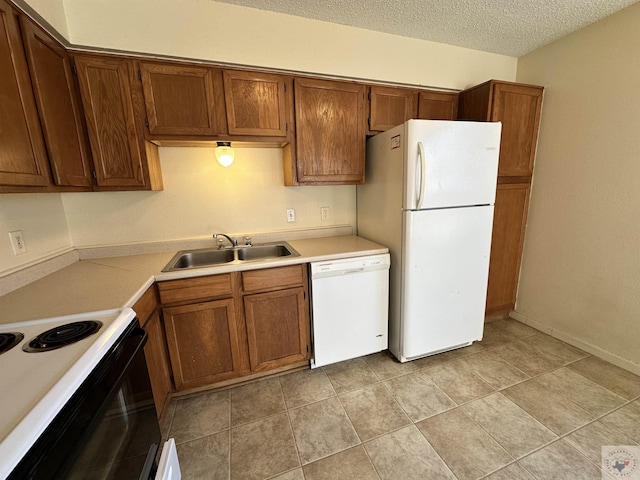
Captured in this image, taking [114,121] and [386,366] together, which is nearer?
[114,121]

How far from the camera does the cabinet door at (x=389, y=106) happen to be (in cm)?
208

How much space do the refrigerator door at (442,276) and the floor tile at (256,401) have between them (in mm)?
956

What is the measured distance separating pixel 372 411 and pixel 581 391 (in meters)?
1.38

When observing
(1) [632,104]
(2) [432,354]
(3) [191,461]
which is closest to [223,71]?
(3) [191,461]

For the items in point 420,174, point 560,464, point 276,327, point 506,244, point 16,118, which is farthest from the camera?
point 506,244

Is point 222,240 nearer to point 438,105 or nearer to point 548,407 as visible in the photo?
point 438,105

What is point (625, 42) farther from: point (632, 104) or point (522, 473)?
point (522, 473)

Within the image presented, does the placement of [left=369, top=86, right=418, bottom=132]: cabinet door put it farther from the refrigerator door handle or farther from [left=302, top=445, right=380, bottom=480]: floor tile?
[left=302, top=445, right=380, bottom=480]: floor tile

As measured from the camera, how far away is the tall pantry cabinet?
2143mm

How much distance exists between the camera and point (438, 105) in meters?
2.27

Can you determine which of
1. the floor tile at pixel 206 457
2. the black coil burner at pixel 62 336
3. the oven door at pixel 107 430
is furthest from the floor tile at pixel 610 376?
the black coil burner at pixel 62 336

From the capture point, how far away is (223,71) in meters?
1.72

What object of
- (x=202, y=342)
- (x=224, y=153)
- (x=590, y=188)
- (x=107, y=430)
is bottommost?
(x=202, y=342)

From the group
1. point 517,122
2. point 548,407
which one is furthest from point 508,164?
point 548,407
